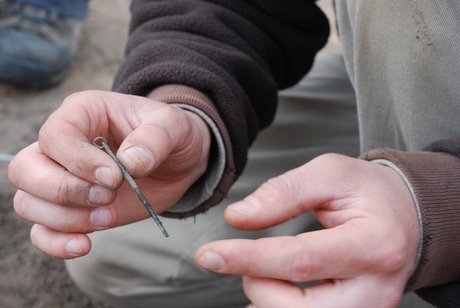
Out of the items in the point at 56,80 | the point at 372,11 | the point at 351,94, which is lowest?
the point at 56,80

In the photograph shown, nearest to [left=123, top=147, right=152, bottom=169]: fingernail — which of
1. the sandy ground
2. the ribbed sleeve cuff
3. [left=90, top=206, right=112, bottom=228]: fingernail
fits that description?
[left=90, top=206, right=112, bottom=228]: fingernail

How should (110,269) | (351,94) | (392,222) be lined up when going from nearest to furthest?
1. (392,222)
2. (110,269)
3. (351,94)

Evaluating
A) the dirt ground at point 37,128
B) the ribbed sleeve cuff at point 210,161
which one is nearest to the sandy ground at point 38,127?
the dirt ground at point 37,128

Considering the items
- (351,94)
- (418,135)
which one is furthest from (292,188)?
(351,94)

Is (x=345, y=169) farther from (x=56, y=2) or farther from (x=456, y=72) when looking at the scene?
(x=56, y=2)

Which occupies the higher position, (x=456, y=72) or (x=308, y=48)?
(x=456, y=72)

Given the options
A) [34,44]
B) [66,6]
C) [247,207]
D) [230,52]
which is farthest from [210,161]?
[66,6]

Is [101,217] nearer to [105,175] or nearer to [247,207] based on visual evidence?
[105,175]

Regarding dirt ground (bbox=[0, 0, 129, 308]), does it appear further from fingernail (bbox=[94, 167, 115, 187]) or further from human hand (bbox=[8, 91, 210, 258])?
fingernail (bbox=[94, 167, 115, 187])
